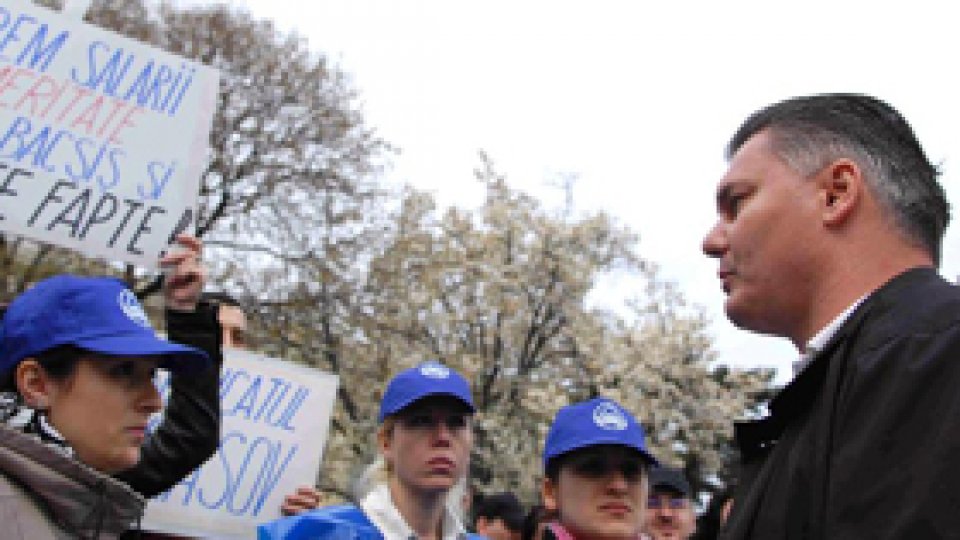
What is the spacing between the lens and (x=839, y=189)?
4.98ft

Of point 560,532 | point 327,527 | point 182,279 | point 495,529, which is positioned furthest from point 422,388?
point 495,529

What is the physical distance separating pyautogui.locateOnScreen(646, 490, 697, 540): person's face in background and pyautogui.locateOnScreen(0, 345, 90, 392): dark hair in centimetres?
352

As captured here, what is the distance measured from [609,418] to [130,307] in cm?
168

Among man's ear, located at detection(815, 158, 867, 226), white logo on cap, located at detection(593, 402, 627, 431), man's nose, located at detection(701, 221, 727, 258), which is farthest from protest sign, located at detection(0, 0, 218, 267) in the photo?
man's ear, located at detection(815, 158, 867, 226)

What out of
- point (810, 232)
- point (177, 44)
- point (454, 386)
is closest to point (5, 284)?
point (177, 44)

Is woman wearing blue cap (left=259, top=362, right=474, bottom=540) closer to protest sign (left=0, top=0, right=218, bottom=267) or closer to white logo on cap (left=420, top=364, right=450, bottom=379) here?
white logo on cap (left=420, top=364, right=450, bottom=379)

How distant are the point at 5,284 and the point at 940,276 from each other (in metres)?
16.8

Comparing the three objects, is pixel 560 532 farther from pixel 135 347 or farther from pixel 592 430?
pixel 135 347

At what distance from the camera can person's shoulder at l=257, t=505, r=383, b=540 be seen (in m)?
3.18

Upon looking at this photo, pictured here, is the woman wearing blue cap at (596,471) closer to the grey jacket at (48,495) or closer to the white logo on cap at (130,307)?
the white logo on cap at (130,307)

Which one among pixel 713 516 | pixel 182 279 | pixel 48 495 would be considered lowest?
pixel 713 516

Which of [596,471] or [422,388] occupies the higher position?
[422,388]

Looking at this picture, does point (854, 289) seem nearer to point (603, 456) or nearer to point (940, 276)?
point (940, 276)

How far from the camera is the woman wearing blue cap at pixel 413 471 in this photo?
126 inches
